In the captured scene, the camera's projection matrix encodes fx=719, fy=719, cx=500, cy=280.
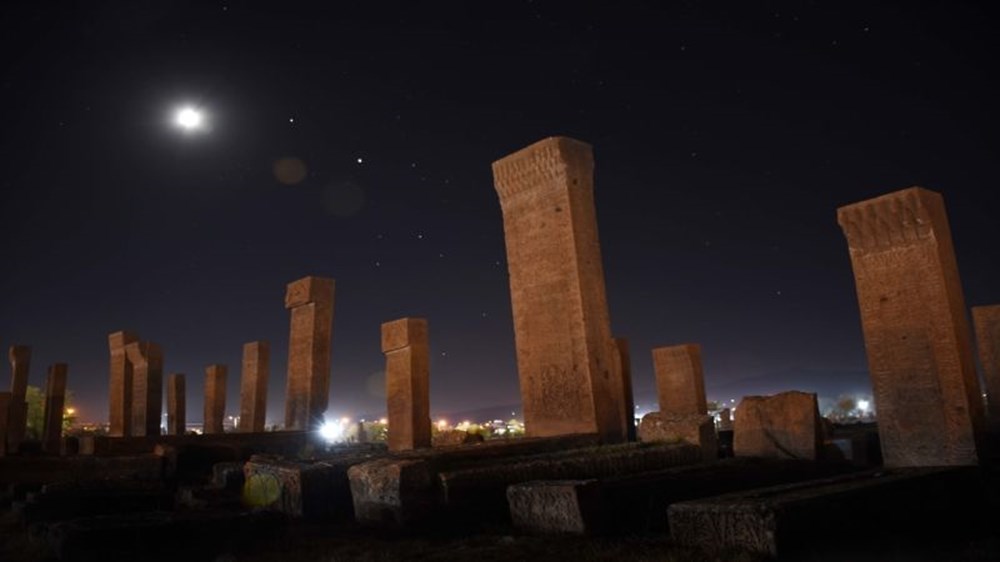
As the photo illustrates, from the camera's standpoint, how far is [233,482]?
7855 mm

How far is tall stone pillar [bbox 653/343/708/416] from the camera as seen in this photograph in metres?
15.7

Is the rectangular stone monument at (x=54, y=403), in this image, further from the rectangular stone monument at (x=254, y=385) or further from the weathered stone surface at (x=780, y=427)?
the weathered stone surface at (x=780, y=427)

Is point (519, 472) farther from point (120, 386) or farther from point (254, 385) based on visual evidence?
point (120, 386)

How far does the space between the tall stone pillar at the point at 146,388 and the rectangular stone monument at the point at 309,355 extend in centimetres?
499

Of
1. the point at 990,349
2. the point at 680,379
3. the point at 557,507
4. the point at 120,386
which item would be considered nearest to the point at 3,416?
the point at 120,386

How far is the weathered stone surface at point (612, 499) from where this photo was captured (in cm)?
496

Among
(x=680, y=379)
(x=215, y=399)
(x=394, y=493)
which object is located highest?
(x=215, y=399)

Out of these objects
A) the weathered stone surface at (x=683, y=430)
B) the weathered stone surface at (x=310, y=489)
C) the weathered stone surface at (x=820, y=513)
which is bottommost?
the weathered stone surface at (x=820, y=513)

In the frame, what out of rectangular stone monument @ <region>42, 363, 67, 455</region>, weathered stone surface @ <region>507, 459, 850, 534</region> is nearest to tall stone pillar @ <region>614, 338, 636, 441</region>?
weathered stone surface @ <region>507, 459, 850, 534</region>

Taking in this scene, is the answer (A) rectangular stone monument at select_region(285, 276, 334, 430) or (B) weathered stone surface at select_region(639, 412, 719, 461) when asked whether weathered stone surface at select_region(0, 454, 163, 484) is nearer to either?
(A) rectangular stone monument at select_region(285, 276, 334, 430)

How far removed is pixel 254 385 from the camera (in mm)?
17031

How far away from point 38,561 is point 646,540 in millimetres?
4004

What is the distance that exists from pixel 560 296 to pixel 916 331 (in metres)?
4.31

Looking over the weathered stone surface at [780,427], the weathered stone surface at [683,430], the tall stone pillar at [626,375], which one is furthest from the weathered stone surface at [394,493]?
the tall stone pillar at [626,375]
